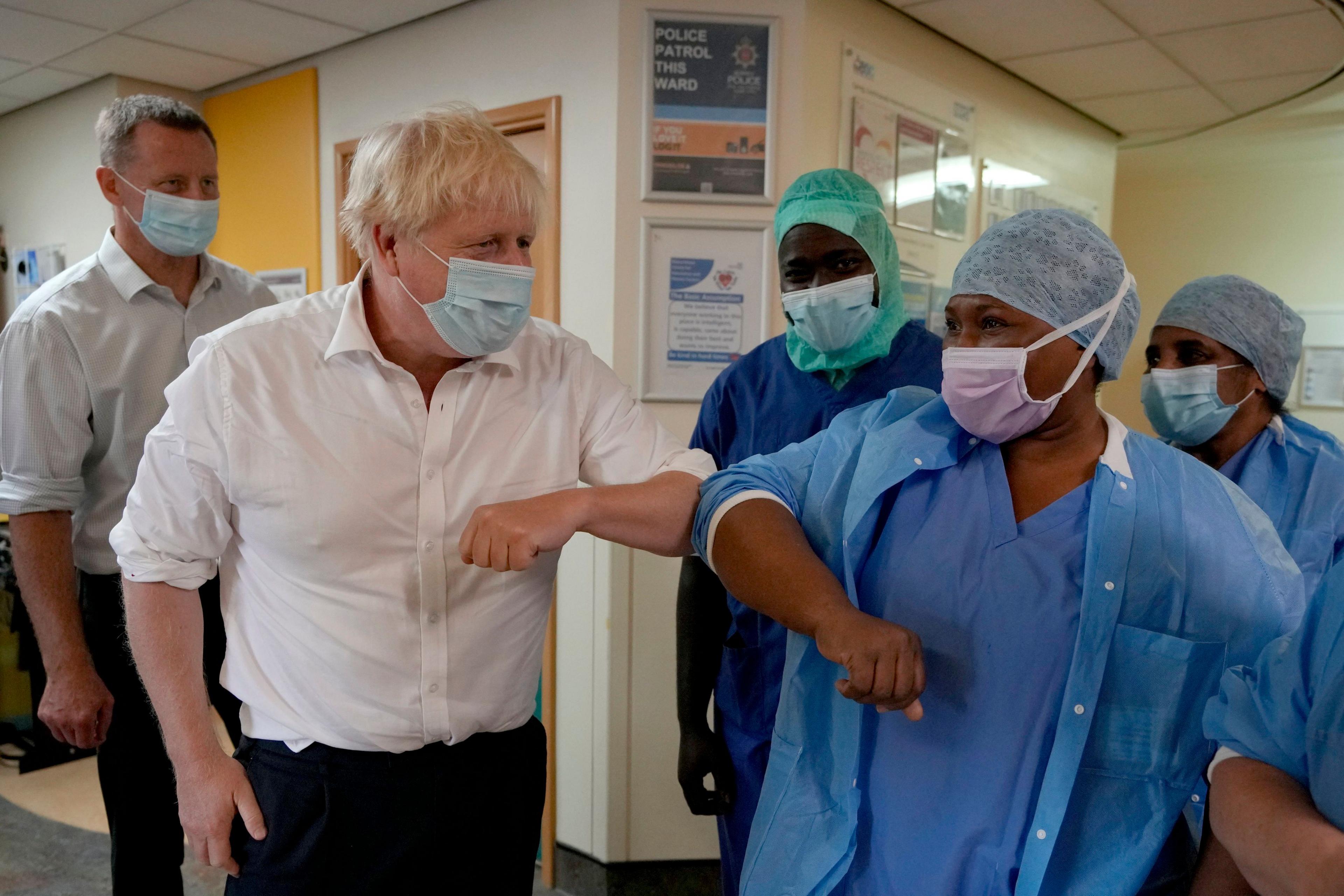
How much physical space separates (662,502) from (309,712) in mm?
524

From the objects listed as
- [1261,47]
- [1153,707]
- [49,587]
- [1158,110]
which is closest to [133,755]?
[49,587]

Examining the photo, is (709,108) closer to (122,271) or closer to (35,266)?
(122,271)

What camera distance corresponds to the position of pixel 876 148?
108 inches

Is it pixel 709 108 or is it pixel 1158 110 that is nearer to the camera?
pixel 709 108

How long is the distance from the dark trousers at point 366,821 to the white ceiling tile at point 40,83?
3560 mm

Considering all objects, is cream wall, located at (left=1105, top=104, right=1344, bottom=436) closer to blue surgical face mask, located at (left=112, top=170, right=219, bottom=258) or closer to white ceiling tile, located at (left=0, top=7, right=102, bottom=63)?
blue surgical face mask, located at (left=112, top=170, right=219, bottom=258)

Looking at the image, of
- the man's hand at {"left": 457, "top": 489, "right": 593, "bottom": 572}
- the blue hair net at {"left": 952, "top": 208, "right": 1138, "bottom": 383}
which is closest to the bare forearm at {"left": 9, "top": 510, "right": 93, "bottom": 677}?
the man's hand at {"left": 457, "top": 489, "right": 593, "bottom": 572}

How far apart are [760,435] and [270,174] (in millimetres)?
2667

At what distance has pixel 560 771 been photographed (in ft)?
8.93

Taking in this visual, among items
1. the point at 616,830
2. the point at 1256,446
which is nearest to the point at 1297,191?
the point at 1256,446

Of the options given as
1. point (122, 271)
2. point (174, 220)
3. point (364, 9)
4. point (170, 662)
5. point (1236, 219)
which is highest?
point (364, 9)

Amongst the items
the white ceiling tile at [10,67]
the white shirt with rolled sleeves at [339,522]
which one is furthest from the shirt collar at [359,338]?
the white ceiling tile at [10,67]

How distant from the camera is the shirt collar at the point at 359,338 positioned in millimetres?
1200

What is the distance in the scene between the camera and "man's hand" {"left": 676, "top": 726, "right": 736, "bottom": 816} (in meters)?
1.67
